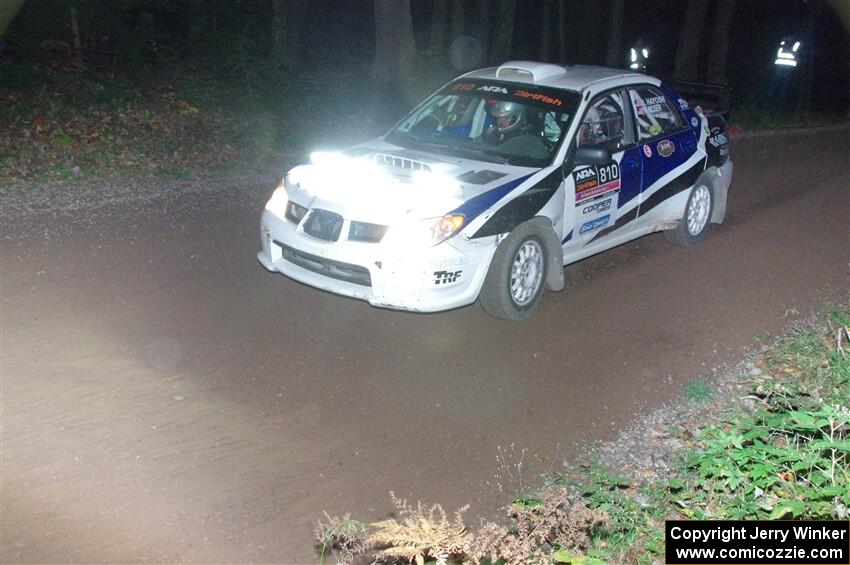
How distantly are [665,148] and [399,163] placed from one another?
9.08ft

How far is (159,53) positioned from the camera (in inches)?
659

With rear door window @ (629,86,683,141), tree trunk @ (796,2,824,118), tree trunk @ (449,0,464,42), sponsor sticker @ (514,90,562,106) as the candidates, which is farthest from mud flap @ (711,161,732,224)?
tree trunk @ (449,0,464,42)

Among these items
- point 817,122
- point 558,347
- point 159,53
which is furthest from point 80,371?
point 817,122

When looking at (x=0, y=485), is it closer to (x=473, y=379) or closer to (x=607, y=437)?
(x=473, y=379)

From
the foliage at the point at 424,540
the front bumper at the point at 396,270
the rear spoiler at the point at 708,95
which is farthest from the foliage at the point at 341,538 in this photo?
the rear spoiler at the point at 708,95

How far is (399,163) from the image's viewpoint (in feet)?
23.2

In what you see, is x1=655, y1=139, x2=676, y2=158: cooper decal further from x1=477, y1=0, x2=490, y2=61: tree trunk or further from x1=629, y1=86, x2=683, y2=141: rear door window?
x1=477, y1=0, x2=490, y2=61: tree trunk

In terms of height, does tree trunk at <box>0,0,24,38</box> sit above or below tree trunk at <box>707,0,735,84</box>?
above

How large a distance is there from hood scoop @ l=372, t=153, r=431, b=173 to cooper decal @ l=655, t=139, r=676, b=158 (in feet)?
8.31

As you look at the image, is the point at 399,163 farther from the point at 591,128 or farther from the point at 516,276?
the point at 591,128

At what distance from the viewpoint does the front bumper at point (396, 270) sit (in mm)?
6211

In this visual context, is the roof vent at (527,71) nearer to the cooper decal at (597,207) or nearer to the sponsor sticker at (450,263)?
the cooper decal at (597,207)

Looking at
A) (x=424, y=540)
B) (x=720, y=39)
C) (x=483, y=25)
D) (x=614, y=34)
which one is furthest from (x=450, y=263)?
(x=483, y=25)

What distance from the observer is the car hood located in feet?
20.9
